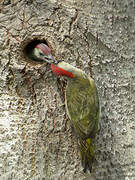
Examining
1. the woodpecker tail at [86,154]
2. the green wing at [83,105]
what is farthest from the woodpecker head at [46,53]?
the woodpecker tail at [86,154]

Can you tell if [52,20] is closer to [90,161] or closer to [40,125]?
[40,125]

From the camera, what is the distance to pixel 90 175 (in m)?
2.08

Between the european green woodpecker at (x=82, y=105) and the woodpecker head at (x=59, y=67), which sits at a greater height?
the woodpecker head at (x=59, y=67)

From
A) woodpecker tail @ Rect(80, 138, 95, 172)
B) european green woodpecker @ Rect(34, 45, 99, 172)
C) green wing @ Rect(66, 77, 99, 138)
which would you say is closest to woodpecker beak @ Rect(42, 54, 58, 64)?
european green woodpecker @ Rect(34, 45, 99, 172)

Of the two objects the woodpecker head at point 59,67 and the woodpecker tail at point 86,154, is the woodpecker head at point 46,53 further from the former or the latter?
the woodpecker tail at point 86,154

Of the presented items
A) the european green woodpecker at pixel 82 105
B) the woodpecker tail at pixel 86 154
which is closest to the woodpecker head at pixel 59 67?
the european green woodpecker at pixel 82 105

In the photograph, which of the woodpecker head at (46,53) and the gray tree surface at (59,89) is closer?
the gray tree surface at (59,89)

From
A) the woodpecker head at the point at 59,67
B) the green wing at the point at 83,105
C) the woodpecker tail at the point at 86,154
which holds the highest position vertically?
the woodpecker head at the point at 59,67

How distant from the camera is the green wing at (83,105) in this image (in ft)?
7.11

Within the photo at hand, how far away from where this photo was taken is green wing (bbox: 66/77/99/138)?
7.11 feet

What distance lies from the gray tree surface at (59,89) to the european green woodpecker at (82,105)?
0.05m

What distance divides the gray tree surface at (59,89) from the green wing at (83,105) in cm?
5

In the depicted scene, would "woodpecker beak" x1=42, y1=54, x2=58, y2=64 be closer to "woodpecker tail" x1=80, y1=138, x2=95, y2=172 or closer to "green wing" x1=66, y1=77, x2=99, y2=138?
"green wing" x1=66, y1=77, x2=99, y2=138

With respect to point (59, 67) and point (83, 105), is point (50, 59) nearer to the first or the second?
point (59, 67)
